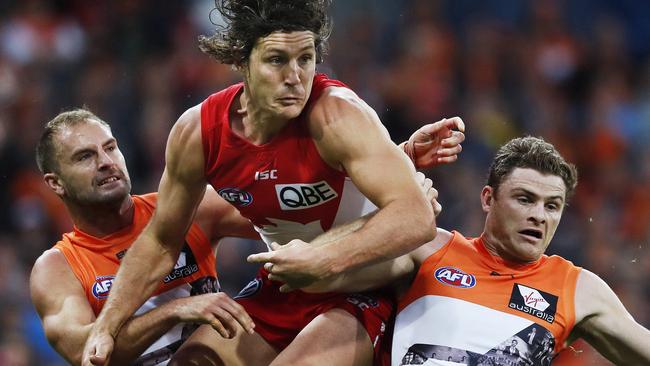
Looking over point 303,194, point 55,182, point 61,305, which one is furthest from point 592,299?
point 55,182

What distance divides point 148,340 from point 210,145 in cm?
90

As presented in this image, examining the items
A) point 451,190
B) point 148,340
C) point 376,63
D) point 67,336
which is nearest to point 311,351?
point 148,340

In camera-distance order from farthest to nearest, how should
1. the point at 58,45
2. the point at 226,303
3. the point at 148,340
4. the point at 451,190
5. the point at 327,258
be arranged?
1. the point at 58,45
2. the point at 451,190
3. the point at 148,340
4. the point at 226,303
5. the point at 327,258

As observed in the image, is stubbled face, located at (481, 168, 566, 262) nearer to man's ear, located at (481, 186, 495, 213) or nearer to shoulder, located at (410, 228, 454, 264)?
man's ear, located at (481, 186, 495, 213)

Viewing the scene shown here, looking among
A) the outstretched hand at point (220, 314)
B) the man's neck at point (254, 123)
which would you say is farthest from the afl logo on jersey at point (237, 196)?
the outstretched hand at point (220, 314)

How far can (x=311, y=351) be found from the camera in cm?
435

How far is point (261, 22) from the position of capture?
4176 millimetres

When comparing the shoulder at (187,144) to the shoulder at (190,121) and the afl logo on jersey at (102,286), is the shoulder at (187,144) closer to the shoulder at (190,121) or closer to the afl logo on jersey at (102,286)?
the shoulder at (190,121)

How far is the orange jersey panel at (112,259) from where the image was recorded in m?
5.09

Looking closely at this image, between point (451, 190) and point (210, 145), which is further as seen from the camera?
point (451, 190)

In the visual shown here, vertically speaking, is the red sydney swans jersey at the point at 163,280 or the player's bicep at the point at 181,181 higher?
the player's bicep at the point at 181,181

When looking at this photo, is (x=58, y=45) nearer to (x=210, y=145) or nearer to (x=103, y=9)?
(x=103, y=9)

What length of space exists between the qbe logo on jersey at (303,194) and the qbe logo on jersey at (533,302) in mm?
964

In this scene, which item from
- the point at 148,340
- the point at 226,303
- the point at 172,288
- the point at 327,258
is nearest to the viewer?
the point at 327,258
